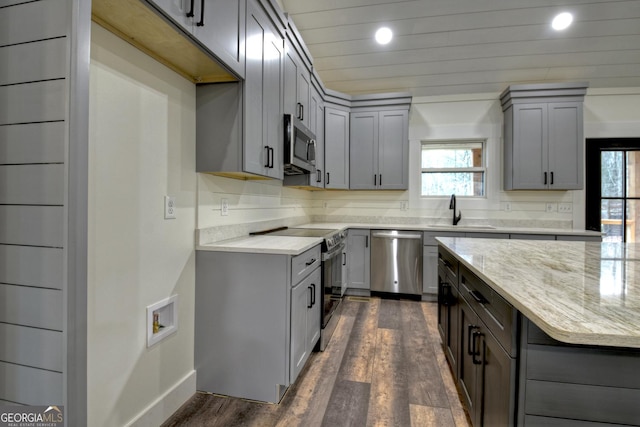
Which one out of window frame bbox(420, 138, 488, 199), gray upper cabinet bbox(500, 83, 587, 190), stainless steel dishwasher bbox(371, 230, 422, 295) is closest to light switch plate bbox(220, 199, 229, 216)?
stainless steel dishwasher bbox(371, 230, 422, 295)

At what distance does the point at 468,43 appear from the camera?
3.37 m

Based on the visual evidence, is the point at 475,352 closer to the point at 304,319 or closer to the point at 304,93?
the point at 304,319

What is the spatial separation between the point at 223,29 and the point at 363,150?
2848 millimetres

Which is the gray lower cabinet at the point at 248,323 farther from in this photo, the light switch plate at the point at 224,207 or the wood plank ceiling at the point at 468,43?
the wood plank ceiling at the point at 468,43

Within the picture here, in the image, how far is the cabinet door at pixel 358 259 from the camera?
Result: 392 cm

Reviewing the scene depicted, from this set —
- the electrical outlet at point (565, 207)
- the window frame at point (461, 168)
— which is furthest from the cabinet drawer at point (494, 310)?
the electrical outlet at point (565, 207)

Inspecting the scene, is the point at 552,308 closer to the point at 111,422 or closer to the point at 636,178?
the point at 111,422

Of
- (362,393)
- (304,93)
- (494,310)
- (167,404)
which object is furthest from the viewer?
(304,93)

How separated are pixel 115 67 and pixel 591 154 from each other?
5100 millimetres

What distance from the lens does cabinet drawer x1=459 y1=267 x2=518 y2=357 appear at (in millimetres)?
1001

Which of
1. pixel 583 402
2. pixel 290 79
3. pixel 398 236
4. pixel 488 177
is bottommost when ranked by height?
pixel 583 402

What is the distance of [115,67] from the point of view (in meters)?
1.34

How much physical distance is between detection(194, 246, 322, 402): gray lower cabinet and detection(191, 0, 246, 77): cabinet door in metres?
1.10

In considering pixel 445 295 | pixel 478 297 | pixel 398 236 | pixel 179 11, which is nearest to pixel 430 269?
pixel 398 236
